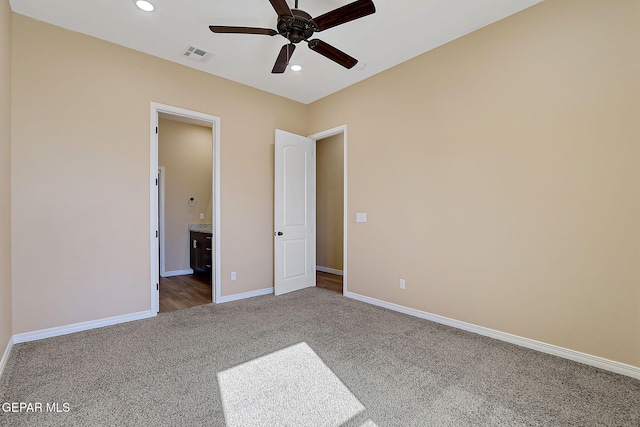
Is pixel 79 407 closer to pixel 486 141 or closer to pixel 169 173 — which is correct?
Answer: pixel 486 141

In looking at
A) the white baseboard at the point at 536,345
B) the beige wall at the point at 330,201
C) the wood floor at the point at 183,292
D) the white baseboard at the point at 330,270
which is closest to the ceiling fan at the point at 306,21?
the white baseboard at the point at 536,345

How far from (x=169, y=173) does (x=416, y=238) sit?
4.78 meters

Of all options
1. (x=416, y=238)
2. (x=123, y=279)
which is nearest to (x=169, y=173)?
(x=123, y=279)

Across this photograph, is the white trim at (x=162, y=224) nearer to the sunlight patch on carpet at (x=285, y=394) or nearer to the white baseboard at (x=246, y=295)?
the white baseboard at (x=246, y=295)

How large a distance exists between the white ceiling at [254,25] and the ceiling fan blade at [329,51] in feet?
1.29

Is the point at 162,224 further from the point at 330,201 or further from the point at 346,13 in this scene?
the point at 346,13

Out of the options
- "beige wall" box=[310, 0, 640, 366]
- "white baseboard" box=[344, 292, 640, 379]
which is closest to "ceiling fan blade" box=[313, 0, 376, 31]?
"beige wall" box=[310, 0, 640, 366]

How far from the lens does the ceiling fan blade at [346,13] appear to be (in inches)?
79.6

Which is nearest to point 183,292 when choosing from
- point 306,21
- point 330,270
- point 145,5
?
point 330,270

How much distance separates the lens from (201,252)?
5.41m

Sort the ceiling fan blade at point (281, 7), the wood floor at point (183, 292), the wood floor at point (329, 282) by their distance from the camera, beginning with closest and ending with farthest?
1. the ceiling fan blade at point (281, 7)
2. the wood floor at point (183, 292)
3. the wood floor at point (329, 282)

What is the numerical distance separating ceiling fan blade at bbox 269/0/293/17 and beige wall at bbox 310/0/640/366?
1.90 metres

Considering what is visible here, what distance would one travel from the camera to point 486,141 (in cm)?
282

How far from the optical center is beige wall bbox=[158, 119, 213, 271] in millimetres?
5609
